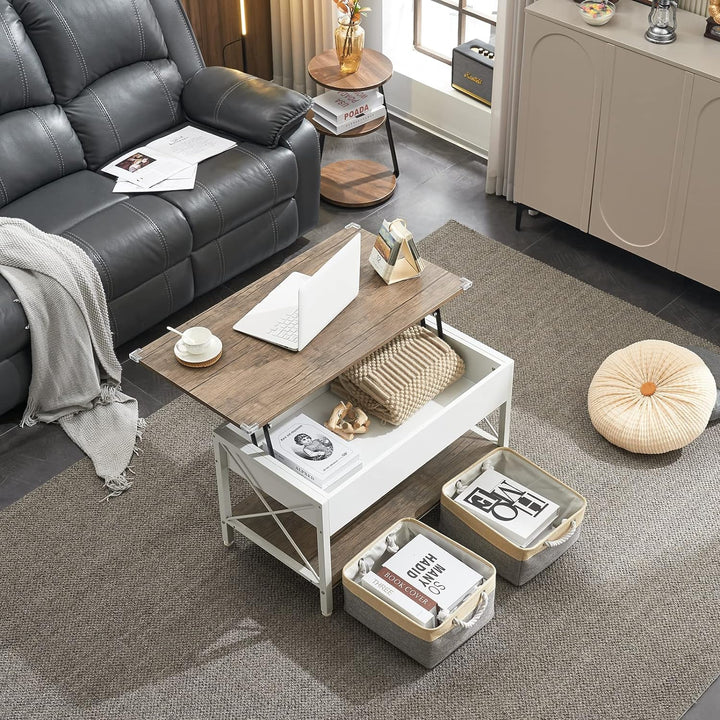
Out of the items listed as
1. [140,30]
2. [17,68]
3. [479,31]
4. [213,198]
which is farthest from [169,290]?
[479,31]

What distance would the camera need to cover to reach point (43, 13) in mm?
3844

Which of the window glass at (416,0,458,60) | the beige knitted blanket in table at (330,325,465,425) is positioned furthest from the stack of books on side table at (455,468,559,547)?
the window glass at (416,0,458,60)

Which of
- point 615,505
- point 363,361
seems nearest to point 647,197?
point 615,505

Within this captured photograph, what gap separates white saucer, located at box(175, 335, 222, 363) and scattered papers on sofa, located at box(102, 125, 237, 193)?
1.14m

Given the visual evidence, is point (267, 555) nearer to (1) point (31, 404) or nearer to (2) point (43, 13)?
(1) point (31, 404)

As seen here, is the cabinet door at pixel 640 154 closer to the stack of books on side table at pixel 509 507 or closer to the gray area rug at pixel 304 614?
the gray area rug at pixel 304 614

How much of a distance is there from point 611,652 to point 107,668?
1.32m

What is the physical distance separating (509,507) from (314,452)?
58 cm

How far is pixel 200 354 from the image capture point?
2801 mm

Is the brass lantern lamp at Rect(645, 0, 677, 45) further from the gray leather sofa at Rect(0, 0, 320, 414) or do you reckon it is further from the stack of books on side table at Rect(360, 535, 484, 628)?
the stack of books on side table at Rect(360, 535, 484, 628)

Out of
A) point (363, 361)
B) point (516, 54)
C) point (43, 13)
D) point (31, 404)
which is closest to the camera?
point (363, 361)

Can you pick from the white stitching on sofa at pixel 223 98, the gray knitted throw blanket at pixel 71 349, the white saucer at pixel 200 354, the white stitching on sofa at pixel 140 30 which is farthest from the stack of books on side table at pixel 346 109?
the white saucer at pixel 200 354

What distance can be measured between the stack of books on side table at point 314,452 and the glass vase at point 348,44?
1974 mm

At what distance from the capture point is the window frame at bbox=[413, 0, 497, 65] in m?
4.75
